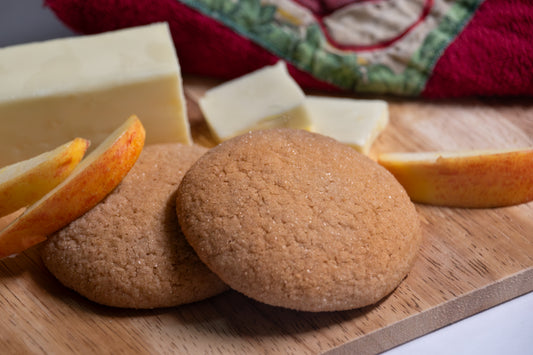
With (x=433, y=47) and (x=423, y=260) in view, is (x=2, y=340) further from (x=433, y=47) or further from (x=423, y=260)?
(x=433, y=47)

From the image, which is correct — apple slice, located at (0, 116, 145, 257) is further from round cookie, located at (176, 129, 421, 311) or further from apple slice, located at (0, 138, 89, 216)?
round cookie, located at (176, 129, 421, 311)

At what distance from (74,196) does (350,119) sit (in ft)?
2.92

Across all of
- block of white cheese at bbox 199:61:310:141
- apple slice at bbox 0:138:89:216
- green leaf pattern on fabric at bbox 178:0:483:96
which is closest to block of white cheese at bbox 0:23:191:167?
block of white cheese at bbox 199:61:310:141

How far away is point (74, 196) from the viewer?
1443mm

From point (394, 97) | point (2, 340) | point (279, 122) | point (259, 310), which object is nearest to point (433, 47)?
point (394, 97)

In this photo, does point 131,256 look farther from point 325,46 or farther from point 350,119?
point 325,46

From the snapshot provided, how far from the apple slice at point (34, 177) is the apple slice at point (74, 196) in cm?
2

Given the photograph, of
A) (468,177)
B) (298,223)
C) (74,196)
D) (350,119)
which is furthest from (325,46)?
(74,196)

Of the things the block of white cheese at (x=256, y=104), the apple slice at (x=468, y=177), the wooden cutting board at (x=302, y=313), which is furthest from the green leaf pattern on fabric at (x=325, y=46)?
the wooden cutting board at (x=302, y=313)

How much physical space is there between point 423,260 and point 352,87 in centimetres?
85

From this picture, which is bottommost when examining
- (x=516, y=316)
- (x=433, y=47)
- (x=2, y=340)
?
(x=2, y=340)

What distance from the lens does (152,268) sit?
142 centimetres

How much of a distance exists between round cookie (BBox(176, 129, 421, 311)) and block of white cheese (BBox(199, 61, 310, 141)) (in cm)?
38

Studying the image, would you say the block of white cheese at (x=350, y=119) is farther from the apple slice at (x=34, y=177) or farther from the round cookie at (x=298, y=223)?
the apple slice at (x=34, y=177)
